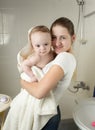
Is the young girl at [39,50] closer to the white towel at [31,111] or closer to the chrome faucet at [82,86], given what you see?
the white towel at [31,111]

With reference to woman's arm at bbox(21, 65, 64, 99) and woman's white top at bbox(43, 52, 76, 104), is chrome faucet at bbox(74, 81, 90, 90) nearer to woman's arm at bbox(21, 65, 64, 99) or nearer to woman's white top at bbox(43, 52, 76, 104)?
woman's white top at bbox(43, 52, 76, 104)

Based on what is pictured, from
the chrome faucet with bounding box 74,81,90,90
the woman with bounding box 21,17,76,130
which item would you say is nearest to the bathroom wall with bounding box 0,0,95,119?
the chrome faucet with bounding box 74,81,90,90

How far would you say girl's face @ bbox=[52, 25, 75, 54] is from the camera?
93cm

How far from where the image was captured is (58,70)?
0.83 metres

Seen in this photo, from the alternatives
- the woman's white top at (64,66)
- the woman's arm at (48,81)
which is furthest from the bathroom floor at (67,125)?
the woman's arm at (48,81)

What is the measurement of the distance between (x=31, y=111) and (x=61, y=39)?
0.45 meters

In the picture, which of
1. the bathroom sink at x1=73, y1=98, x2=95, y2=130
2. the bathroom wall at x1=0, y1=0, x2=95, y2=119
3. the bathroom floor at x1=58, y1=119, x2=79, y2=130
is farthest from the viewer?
the bathroom floor at x1=58, y1=119, x2=79, y2=130

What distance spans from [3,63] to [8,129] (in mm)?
964

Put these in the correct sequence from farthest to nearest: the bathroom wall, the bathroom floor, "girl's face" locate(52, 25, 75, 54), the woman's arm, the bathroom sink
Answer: the bathroom floor
the bathroom wall
the bathroom sink
"girl's face" locate(52, 25, 75, 54)
the woman's arm

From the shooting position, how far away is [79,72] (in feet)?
6.55

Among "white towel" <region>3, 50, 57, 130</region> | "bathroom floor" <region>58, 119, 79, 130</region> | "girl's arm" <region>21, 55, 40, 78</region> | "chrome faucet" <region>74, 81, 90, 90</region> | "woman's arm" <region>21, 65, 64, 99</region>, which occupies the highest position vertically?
"girl's arm" <region>21, 55, 40, 78</region>

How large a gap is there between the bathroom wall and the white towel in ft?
2.85

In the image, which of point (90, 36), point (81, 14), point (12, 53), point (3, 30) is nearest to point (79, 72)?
point (90, 36)

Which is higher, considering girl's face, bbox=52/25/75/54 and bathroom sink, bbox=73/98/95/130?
girl's face, bbox=52/25/75/54
